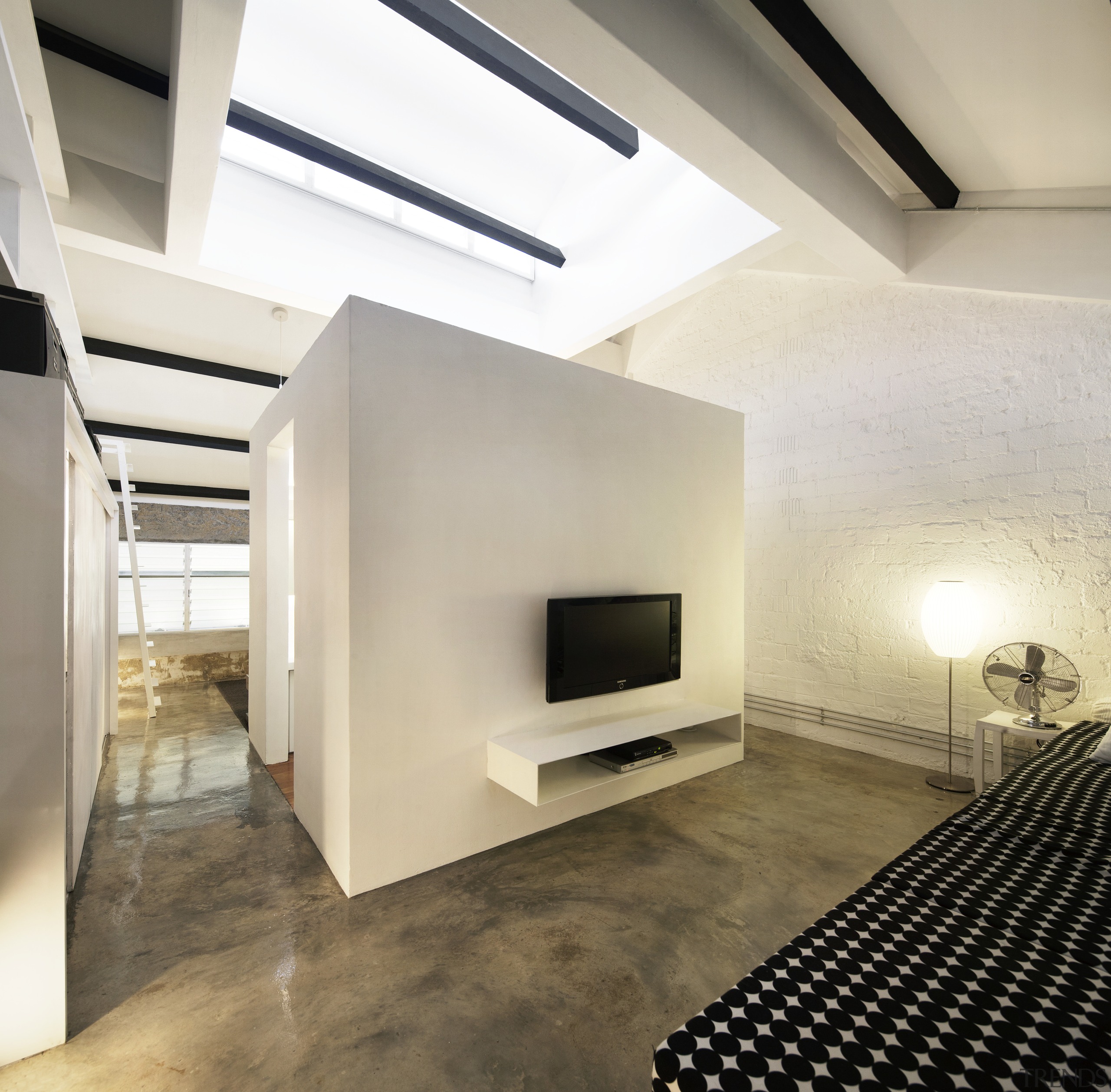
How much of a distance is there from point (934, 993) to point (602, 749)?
1791mm

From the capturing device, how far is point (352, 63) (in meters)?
3.21

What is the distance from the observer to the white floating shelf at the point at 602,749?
97.1 inches

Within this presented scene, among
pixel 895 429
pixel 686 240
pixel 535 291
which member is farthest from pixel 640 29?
pixel 535 291

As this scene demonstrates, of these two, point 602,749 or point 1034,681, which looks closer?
point 602,749

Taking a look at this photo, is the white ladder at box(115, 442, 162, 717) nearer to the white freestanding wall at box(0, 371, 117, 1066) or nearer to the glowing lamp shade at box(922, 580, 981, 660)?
the white freestanding wall at box(0, 371, 117, 1066)

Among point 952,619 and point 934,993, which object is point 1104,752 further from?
point 934,993

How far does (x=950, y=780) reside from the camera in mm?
3432

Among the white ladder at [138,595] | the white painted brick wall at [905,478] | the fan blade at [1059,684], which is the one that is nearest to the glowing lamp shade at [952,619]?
the white painted brick wall at [905,478]

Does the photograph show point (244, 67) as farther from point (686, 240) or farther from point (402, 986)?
point (402, 986)

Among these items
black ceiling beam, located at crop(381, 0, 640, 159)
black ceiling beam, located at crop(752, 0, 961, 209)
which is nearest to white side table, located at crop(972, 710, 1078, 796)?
black ceiling beam, located at crop(752, 0, 961, 209)

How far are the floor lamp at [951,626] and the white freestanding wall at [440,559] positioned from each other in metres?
1.67

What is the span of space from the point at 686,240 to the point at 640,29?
193cm

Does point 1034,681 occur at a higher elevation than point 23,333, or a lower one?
A: lower

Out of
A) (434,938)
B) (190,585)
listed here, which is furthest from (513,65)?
(190,585)
